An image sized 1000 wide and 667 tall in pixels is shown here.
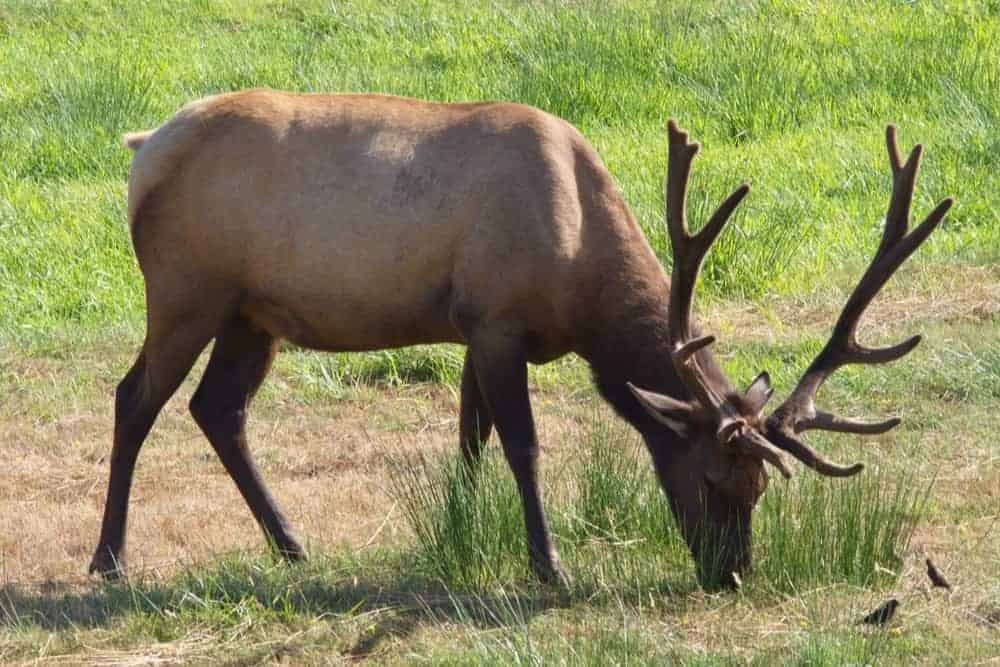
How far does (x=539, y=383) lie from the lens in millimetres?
8773

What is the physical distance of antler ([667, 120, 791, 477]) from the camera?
5.70 meters

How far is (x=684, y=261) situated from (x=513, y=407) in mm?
960

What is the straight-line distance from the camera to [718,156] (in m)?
11.5

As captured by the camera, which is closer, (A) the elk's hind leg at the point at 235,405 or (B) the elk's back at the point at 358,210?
(B) the elk's back at the point at 358,210

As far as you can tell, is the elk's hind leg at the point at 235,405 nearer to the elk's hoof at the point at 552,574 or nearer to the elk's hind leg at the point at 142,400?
the elk's hind leg at the point at 142,400

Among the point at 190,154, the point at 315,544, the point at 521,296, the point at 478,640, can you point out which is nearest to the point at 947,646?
the point at 478,640

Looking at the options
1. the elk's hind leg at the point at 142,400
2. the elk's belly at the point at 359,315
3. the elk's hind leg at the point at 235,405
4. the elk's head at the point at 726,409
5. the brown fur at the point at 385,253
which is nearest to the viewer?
the elk's head at the point at 726,409

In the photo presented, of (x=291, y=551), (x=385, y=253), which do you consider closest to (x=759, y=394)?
(x=385, y=253)

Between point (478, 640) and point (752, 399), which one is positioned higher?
point (752, 399)

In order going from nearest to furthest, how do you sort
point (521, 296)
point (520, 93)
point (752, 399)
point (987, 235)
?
point (752, 399) → point (521, 296) → point (987, 235) → point (520, 93)

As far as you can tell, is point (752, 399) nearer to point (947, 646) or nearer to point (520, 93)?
point (947, 646)

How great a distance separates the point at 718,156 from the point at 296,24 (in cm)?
491

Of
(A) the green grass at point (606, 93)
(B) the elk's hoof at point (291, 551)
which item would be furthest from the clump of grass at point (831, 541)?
(A) the green grass at point (606, 93)

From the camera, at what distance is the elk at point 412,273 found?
6.28 meters
